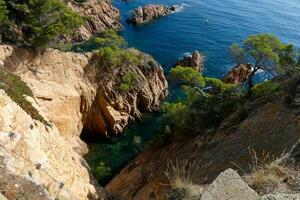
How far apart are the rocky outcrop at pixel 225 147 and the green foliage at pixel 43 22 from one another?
51.8 ft

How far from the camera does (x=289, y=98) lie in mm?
22531

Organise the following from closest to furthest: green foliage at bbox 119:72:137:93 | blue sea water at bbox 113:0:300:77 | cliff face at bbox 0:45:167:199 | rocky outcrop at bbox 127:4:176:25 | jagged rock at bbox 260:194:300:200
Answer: jagged rock at bbox 260:194:300:200 → cliff face at bbox 0:45:167:199 → green foliage at bbox 119:72:137:93 → blue sea water at bbox 113:0:300:77 → rocky outcrop at bbox 127:4:176:25

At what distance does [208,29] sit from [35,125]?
63633 mm

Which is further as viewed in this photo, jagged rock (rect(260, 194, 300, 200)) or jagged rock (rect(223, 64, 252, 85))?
jagged rock (rect(223, 64, 252, 85))

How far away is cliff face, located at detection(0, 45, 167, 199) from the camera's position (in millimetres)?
17109

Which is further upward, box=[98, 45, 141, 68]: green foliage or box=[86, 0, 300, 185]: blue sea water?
box=[98, 45, 141, 68]: green foliage

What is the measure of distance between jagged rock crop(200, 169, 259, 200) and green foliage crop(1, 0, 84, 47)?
107 feet

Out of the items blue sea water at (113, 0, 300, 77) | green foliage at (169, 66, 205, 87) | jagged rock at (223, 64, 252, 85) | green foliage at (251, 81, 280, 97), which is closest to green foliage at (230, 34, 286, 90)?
green foliage at (251, 81, 280, 97)

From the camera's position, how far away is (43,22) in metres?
41.9

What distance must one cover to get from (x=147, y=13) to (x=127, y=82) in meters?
38.8

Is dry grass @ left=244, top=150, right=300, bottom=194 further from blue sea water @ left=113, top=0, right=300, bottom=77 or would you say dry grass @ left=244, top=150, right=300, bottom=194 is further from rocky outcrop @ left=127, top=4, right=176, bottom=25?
→ rocky outcrop @ left=127, top=4, right=176, bottom=25

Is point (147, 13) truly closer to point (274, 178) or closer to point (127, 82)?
point (127, 82)

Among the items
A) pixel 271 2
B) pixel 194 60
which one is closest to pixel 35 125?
pixel 194 60

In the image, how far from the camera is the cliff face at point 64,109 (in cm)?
1711
